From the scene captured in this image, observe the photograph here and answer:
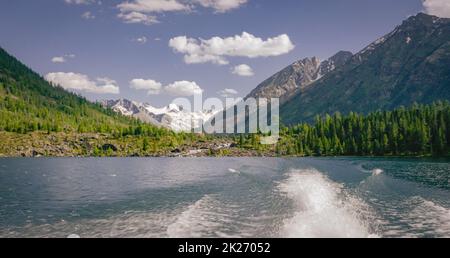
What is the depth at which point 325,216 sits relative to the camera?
134 feet

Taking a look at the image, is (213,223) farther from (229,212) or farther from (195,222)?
(229,212)

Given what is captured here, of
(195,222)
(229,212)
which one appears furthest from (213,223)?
(229,212)

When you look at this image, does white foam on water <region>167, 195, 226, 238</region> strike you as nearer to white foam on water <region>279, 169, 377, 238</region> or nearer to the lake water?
the lake water

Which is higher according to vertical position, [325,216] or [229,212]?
[325,216]

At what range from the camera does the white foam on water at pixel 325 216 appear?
111 feet

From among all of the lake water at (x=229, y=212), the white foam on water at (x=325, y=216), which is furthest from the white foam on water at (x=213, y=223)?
the white foam on water at (x=325, y=216)

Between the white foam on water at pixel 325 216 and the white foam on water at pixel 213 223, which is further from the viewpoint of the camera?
the white foam on water at pixel 213 223

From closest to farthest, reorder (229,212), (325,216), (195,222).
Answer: (195,222) < (325,216) < (229,212)

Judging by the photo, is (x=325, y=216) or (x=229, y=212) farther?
(x=229, y=212)

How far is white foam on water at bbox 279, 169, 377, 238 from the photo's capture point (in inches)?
1326

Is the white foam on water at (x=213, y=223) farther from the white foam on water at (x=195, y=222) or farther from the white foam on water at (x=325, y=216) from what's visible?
the white foam on water at (x=325, y=216)

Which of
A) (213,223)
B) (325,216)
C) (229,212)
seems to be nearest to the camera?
(213,223)
